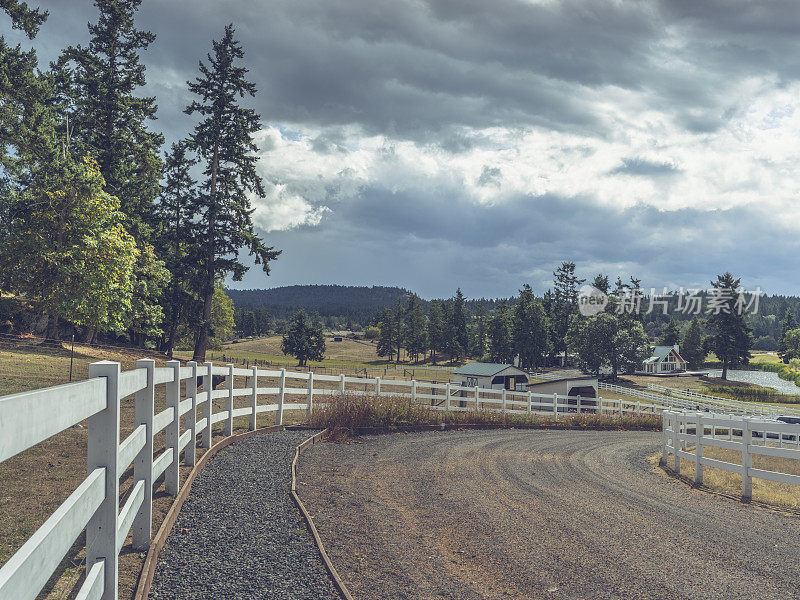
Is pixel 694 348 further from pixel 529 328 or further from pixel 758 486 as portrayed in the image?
pixel 758 486

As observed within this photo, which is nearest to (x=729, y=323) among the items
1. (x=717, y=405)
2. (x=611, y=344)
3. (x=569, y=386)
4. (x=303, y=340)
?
(x=611, y=344)

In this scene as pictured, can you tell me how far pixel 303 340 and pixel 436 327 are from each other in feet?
183

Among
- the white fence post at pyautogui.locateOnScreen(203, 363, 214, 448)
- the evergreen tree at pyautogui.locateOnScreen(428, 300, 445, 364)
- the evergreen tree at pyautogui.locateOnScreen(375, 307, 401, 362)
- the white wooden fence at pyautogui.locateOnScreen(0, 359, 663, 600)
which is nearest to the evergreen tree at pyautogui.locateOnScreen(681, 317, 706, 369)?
the evergreen tree at pyautogui.locateOnScreen(428, 300, 445, 364)

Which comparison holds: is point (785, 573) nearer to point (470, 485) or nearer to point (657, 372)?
point (470, 485)

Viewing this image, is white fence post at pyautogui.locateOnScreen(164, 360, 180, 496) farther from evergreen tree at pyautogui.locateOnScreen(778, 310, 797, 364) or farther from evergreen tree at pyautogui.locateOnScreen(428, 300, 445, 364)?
evergreen tree at pyautogui.locateOnScreen(778, 310, 797, 364)

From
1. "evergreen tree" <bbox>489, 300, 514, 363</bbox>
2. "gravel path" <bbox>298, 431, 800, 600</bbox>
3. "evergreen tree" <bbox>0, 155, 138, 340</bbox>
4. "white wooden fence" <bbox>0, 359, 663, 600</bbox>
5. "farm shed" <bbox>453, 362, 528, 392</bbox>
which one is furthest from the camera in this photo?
"evergreen tree" <bbox>489, 300, 514, 363</bbox>

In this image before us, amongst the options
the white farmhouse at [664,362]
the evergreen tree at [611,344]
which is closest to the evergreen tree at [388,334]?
the evergreen tree at [611,344]

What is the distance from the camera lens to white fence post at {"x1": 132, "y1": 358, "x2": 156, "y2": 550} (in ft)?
18.9

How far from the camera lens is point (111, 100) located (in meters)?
39.7

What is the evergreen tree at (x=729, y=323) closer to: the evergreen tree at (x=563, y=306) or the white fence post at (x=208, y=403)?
the evergreen tree at (x=563, y=306)

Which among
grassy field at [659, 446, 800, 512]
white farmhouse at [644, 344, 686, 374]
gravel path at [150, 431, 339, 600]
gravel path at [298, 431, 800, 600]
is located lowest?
white farmhouse at [644, 344, 686, 374]

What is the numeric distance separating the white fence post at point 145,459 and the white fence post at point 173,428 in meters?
1.54

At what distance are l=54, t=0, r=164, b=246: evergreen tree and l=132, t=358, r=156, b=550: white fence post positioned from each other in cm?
3790

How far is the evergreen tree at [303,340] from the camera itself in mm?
90688
